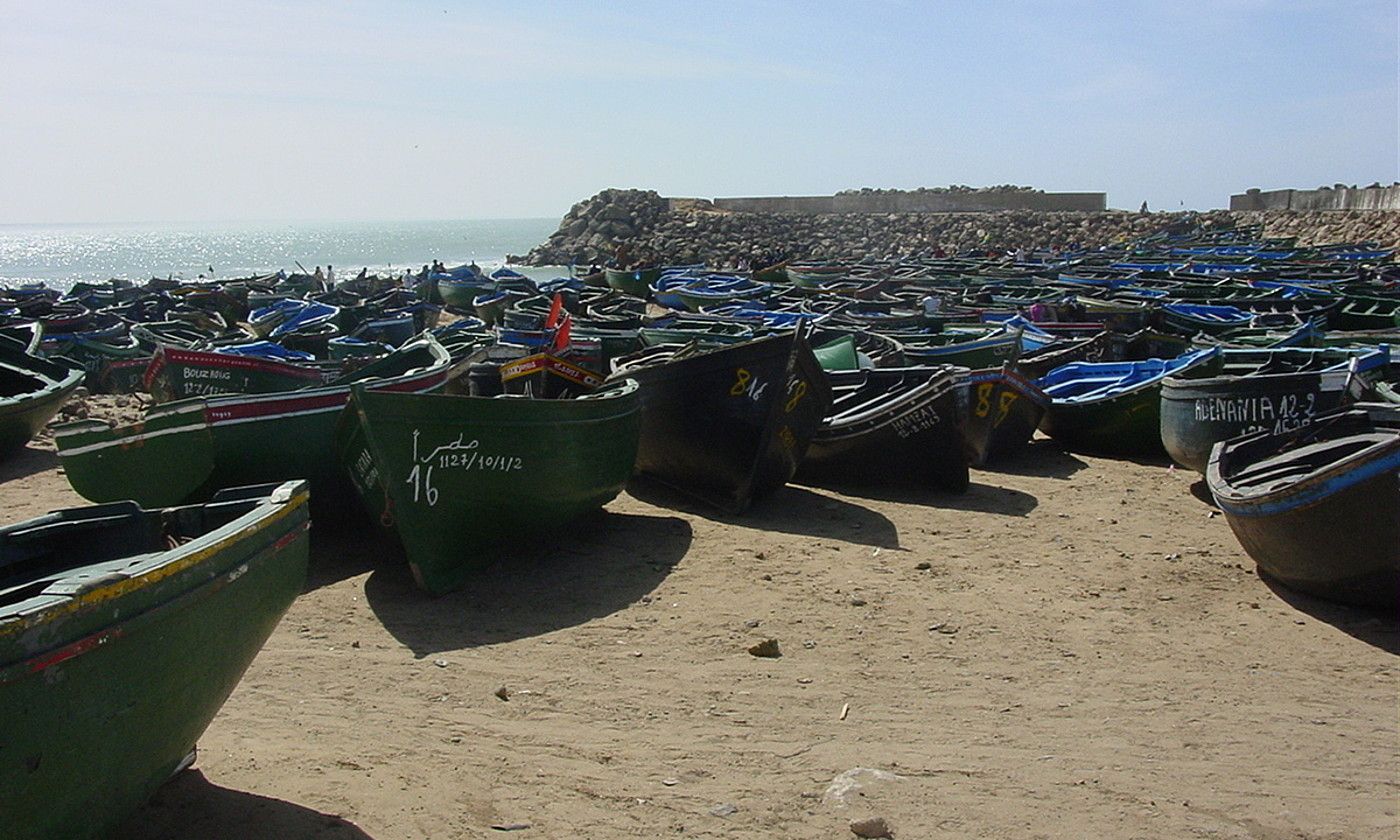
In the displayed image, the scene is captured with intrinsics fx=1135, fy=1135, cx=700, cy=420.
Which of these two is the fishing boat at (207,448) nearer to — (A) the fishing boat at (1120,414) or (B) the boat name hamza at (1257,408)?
(B) the boat name hamza at (1257,408)

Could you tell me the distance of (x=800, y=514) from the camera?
1058 centimetres

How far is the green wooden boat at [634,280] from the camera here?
39312mm

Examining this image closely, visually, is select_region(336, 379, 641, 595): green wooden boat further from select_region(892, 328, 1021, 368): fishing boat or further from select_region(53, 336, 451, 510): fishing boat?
select_region(892, 328, 1021, 368): fishing boat

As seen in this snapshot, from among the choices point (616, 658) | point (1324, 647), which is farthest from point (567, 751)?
point (1324, 647)

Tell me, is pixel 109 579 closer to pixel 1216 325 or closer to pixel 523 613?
pixel 523 613

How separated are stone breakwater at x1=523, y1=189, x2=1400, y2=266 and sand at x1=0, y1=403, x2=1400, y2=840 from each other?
4482cm

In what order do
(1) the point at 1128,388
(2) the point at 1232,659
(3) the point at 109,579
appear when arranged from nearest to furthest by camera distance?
(3) the point at 109,579
(2) the point at 1232,659
(1) the point at 1128,388

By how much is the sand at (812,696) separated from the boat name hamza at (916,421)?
4.51 ft

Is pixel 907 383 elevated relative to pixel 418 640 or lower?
elevated

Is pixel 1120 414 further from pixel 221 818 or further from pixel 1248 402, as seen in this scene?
pixel 221 818

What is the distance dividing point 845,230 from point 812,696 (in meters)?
62.1

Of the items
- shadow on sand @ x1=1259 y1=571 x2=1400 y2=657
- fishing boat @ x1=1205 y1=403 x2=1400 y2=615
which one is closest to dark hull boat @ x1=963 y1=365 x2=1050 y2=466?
fishing boat @ x1=1205 y1=403 x2=1400 y2=615

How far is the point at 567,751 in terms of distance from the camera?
19.1 ft

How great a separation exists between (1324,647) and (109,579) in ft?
22.1
